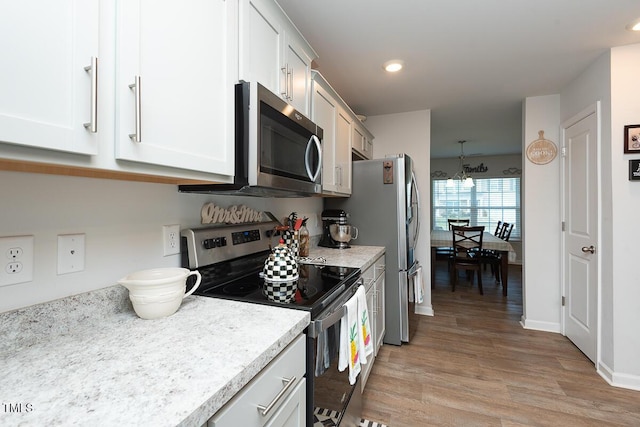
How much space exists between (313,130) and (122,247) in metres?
1.06

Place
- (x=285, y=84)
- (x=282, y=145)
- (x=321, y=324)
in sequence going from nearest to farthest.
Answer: (x=321, y=324), (x=282, y=145), (x=285, y=84)

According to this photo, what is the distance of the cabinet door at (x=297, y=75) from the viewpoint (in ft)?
4.97

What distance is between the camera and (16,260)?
2.52 feet

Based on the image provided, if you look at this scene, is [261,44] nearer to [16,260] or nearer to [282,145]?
[282,145]

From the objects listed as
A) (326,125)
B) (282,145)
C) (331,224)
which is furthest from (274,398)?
(331,224)

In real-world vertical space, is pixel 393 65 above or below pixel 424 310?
above

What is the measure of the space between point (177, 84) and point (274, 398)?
919 millimetres

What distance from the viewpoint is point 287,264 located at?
4.31 feet

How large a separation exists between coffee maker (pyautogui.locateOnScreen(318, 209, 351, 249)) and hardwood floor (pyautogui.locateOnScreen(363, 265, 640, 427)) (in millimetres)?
1001

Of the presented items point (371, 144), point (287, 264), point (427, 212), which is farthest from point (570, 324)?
point (287, 264)

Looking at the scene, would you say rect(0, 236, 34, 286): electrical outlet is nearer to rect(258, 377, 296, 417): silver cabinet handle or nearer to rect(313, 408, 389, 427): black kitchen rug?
rect(258, 377, 296, 417): silver cabinet handle

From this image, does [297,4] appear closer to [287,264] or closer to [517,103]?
[287,264]

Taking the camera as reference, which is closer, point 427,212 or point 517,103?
point 517,103

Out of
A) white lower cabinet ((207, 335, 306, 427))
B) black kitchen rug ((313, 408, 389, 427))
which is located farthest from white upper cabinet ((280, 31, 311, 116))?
black kitchen rug ((313, 408, 389, 427))
